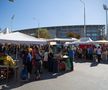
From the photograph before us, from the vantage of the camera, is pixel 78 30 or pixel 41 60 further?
pixel 78 30

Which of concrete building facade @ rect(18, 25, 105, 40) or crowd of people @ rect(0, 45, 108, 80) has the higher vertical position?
concrete building facade @ rect(18, 25, 105, 40)

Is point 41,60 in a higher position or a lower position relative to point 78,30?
lower

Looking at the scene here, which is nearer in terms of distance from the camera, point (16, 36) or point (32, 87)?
point (32, 87)

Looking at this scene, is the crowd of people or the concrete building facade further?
the concrete building facade

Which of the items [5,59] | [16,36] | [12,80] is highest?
[16,36]

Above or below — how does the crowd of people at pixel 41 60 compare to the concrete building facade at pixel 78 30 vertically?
below

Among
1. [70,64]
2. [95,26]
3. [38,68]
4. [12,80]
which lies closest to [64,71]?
[70,64]

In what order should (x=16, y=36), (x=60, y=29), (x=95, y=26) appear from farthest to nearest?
(x=60, y=29), (x=95, y=26), (x=16, y=36)

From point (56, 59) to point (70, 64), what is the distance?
1.17 metres

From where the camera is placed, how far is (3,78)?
13.8 meters

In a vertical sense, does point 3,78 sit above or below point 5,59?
below

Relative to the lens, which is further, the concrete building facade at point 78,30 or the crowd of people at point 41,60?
the concrete building facade at point 78,30

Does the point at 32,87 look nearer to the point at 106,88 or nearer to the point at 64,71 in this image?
the point at 106,88

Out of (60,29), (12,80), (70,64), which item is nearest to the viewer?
(12,80)
